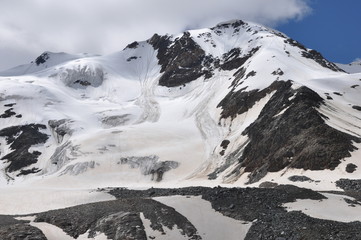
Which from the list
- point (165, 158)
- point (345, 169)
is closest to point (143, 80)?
point (165, 158)

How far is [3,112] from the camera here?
426ft

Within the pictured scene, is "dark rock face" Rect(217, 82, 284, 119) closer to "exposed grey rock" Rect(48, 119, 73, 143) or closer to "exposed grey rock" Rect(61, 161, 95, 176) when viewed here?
"exposed grey rock" Rect(61, 161, 95, 176)

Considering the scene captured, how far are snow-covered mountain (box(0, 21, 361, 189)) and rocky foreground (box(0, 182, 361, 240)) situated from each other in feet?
42.4

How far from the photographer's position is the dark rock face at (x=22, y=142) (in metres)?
98.2

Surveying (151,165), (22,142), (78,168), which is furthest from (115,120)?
(151,165)

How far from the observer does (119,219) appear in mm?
25781

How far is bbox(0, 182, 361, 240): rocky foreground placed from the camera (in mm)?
23375

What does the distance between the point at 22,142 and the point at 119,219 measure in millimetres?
92608

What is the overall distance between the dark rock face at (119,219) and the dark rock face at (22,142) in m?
73.8

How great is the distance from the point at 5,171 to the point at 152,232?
83.3m

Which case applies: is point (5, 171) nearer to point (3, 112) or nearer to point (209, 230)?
point (3, 112)

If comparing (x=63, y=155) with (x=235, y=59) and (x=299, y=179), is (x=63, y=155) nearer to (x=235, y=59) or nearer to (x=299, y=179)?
(x=299, y=179)

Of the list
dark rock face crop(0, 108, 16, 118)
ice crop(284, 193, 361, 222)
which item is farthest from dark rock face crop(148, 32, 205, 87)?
ice crop(284, 193, 361, 222)

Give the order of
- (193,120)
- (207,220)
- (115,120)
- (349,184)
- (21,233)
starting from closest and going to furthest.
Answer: (21,233), (207,220), (349,184), (193,120), (115,120)
